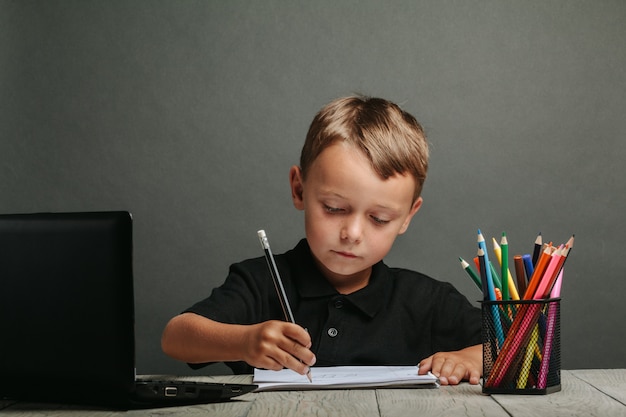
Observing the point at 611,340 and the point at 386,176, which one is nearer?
the point at 386,176

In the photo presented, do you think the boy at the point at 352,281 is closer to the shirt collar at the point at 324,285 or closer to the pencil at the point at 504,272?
the shirt collar at the point at 324,285

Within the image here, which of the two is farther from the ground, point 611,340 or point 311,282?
point 311,282

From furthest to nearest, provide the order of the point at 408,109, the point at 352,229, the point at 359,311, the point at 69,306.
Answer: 1. the point at 408,109
2. the point at 359,311
3. the point at 352,229
4. the point at 69,306

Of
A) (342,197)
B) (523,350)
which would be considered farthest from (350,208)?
(523,350)

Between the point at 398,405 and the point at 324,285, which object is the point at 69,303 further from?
the point at 324,285

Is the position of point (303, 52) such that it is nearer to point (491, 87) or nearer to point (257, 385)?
point (491, 87)

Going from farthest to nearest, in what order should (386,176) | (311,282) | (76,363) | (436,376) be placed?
(311,282) < (386,176) < (436,376) < (76,363)

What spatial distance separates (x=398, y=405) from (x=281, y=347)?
0.53 feet

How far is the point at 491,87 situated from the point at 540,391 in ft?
3.60

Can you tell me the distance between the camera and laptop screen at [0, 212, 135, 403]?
2.50 feet

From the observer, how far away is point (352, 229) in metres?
1.18

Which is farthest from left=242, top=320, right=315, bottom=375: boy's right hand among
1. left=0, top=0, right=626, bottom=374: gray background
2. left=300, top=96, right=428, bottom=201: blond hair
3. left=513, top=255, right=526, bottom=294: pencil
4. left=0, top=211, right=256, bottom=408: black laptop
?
left=0, top=0, right=626, bottom=374: gray background

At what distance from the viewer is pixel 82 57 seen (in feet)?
6.11

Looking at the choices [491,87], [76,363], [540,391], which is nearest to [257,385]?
[76,363]
